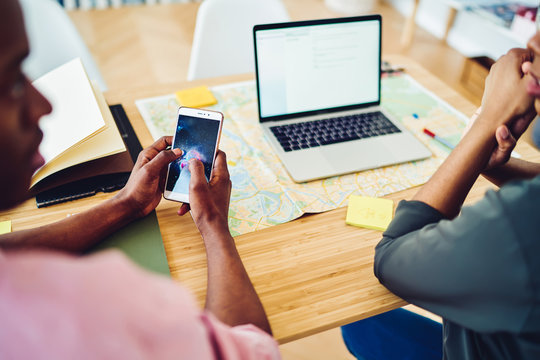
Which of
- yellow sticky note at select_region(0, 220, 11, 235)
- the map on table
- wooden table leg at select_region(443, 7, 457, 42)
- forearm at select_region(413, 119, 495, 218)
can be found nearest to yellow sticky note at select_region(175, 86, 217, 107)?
the map on table

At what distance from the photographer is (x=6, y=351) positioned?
328 mm

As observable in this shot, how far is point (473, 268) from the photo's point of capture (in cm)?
53

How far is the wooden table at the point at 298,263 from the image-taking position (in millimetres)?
668

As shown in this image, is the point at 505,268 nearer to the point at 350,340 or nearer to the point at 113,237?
the point at 350,340

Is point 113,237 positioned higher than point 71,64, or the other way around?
point 71,64

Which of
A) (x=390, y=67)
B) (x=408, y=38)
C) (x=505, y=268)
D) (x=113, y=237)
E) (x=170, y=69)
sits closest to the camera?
(x=505, y=268)

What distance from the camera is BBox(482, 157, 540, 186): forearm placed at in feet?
2.87

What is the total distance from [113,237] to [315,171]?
47 cm

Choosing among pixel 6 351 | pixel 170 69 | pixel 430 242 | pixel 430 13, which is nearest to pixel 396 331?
pixel 430 242

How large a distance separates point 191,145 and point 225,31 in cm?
84

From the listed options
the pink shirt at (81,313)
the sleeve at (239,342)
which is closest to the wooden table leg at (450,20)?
the sleeve at (239,342)

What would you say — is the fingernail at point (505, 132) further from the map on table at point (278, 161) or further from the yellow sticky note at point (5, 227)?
the yellow sticky note at point (5, 227)

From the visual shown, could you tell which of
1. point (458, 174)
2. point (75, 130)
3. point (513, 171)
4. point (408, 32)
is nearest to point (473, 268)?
point (458, 174)

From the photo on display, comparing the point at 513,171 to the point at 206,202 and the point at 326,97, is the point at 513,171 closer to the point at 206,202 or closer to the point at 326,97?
the point at 326,97
